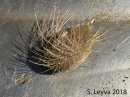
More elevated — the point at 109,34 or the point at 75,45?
the point at 109,34

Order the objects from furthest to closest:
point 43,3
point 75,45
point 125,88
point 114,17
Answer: point 43,3, point 114,17, point 125,88, point 75,45

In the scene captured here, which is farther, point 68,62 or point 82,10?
point 82,10

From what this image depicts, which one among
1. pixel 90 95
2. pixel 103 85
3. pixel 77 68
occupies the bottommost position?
pixel 90 95

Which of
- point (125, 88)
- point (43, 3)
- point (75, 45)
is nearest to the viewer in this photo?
point (75, 45)

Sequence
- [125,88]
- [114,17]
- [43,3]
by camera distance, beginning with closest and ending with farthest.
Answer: [125,88], [114,17], [43,3]

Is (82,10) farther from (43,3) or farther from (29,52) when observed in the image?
(29,52)

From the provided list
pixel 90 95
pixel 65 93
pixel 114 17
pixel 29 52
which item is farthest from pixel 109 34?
pixel 29 52

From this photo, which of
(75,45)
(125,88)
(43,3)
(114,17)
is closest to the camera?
(75,45)

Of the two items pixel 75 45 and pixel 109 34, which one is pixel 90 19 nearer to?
pixel 109 34

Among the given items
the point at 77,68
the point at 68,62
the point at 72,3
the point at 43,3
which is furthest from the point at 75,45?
the point at 43,3
